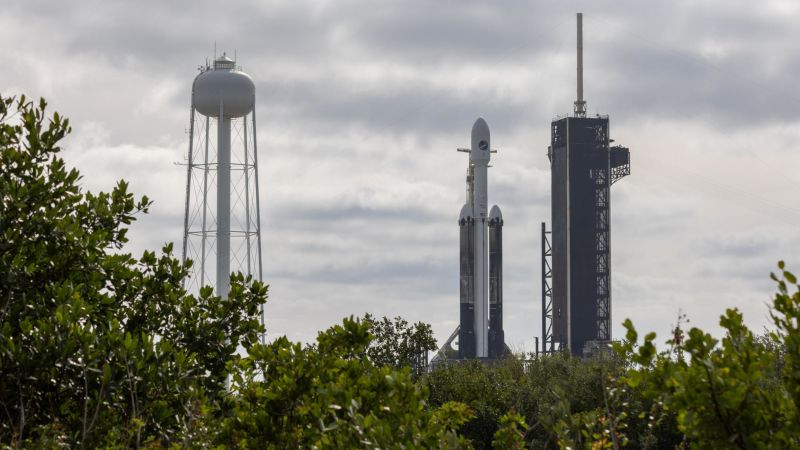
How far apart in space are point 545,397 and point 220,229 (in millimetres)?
29569

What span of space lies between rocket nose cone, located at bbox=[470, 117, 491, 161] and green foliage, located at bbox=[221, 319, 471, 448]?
341 feet

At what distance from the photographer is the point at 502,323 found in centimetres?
11731

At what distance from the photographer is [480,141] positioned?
116 meters

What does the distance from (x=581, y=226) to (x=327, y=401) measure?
4480 inches

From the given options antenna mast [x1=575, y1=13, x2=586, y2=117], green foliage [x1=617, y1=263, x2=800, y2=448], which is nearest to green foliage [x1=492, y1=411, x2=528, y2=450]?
green foliage [x1=617, y1=263, x2=800, y2=448]

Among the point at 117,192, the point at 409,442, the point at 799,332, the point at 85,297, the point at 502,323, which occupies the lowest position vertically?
the point at 409,442

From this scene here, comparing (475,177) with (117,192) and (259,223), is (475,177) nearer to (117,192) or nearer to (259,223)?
(259,223)

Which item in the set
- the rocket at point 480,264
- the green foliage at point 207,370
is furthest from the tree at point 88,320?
the rocket at point 480,264

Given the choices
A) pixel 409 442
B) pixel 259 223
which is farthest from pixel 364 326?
pixel 259 223

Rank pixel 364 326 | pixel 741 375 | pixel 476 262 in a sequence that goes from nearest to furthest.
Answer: pixel 741 375
pixel 364 326
pixel 476 262

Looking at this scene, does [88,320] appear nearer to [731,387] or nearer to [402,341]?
[731,387]

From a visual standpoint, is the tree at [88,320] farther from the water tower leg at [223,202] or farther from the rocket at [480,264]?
the rocket at [480,264]

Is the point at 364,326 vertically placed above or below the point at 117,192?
below

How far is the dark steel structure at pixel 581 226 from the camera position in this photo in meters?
121
